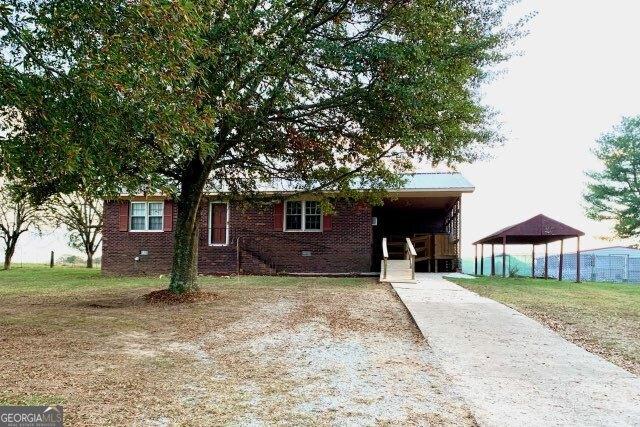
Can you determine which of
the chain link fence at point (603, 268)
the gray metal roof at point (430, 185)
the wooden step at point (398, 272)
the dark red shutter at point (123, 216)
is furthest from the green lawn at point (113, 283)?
the chain link fence at point (603, 268)

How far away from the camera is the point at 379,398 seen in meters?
4.03

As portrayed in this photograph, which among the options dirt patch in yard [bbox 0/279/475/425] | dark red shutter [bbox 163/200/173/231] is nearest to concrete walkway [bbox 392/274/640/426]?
dirt patch in yard [bbox 0/279/475/425]

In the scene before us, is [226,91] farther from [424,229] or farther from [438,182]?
[424,229]

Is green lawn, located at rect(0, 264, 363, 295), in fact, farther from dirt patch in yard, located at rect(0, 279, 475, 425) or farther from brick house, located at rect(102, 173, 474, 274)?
dirt patch in yard, located at rect(0, 279, 475, 425)

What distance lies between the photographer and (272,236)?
800 inches

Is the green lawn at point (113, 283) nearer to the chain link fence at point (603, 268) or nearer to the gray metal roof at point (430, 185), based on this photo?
the gray metal roof at point (430, 185)

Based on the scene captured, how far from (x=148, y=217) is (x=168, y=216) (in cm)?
94

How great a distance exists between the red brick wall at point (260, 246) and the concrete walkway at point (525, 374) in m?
11.5

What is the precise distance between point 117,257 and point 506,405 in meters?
20.1

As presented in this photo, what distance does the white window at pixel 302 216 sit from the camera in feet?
66.0

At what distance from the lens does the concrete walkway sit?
363 centimetres

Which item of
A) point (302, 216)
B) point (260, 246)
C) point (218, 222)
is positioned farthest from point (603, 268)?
point (218, 222)

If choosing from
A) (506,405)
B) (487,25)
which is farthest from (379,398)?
(487,25)

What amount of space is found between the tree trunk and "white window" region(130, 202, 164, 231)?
10.9 meters
